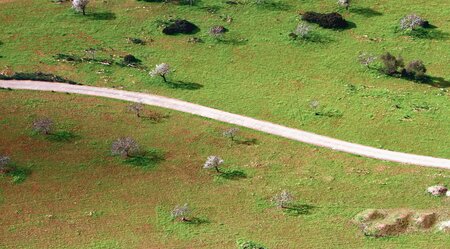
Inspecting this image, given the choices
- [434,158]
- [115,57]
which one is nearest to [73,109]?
[115,57]

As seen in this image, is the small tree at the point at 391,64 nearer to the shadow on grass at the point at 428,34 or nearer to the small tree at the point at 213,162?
the shadow on grass at the point at 428,34

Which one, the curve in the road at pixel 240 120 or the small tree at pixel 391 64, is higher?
the small tree at pixel 391 64

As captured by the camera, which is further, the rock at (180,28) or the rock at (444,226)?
the rock at (180,28)

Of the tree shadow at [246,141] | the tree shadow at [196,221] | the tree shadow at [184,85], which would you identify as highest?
the tree shadow at [184,85]

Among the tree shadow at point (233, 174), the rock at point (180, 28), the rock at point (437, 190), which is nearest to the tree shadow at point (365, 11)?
the rock at point (180, 28)

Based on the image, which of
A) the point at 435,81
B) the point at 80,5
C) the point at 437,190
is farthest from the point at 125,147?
the point at 435,81

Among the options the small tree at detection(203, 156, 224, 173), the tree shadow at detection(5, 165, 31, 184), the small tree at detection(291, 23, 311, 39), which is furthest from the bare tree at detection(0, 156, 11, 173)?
the small tree at detection(291, 23, 311, 39)

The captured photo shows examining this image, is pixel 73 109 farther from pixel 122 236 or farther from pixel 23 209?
pixel 122 236
